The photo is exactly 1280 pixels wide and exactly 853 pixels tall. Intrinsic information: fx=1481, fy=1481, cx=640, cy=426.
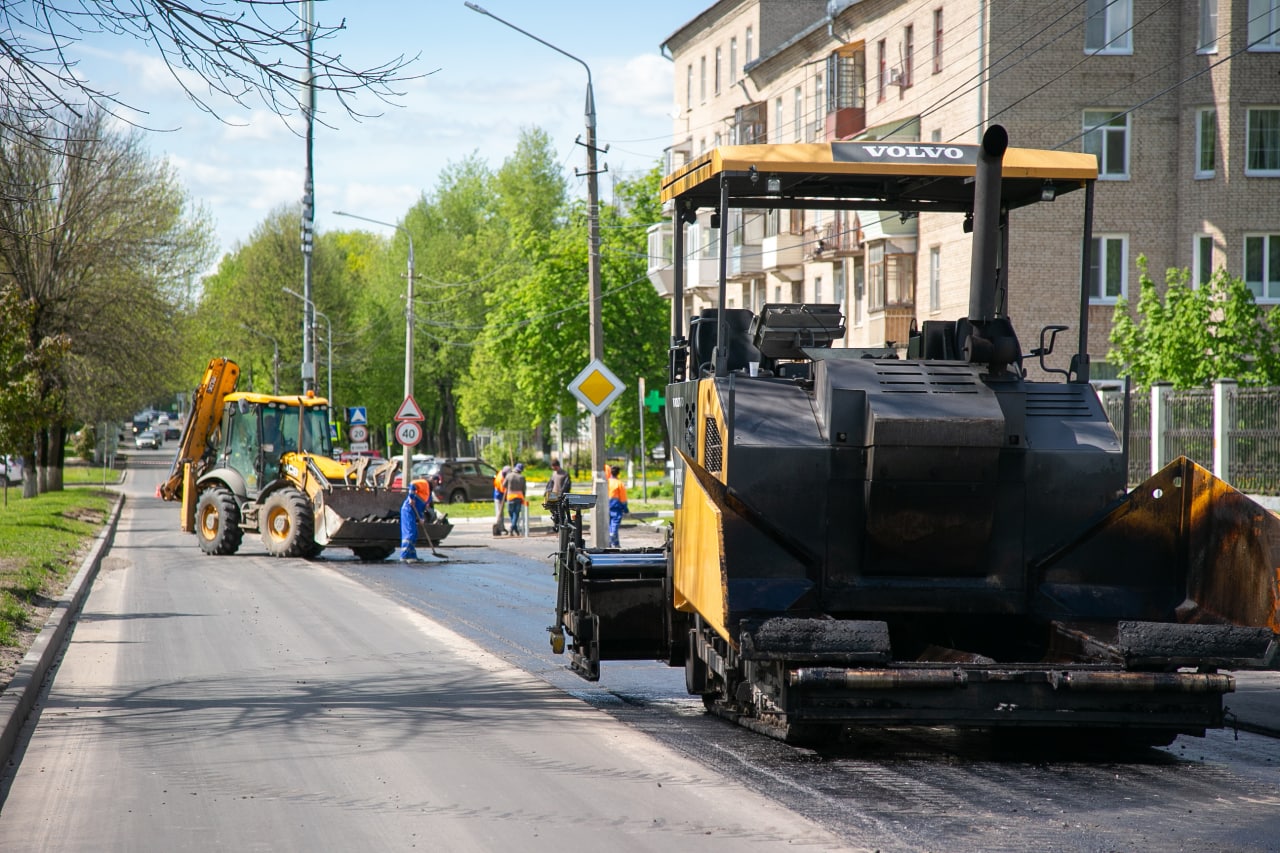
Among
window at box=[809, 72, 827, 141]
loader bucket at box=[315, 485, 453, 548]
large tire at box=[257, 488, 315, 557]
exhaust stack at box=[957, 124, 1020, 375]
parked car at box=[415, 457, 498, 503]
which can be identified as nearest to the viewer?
exhaust stack at box=[957, 124, 1020, 375]

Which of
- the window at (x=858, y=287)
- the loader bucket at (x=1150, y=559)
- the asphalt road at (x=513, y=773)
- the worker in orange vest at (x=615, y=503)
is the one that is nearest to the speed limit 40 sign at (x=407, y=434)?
the worker in orange vest at (x=615, y=503)

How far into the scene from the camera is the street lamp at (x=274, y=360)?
2904 inches

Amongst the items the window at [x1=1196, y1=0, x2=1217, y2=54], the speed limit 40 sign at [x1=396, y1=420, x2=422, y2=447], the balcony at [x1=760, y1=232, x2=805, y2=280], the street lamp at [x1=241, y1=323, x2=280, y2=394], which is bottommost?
the speed limit 40 sign at [x1=396, y1=420, x2=422, y2=447]

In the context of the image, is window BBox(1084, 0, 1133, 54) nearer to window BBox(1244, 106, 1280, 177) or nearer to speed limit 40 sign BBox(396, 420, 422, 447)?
window BBox(1244, 106, 1280, 177)

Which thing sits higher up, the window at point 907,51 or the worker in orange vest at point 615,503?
the window at point 907,51

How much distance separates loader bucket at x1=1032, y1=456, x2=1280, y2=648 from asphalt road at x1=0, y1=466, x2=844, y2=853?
219cm

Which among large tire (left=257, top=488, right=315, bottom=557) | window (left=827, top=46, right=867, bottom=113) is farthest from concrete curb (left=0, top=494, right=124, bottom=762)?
window (left=827, top=46, right=867, bottom=113)

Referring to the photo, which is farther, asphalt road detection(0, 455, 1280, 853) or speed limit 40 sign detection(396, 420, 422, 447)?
speed limit 40 sign detection(396, 420, 422, 447)

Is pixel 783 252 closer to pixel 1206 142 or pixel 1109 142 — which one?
pixel 1109 142

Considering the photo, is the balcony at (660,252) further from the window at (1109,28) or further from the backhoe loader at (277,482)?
the backhoe loader at (277,482)

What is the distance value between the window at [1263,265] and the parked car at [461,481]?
82.8 feet

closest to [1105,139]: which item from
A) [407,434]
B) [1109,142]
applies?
[1109,142]

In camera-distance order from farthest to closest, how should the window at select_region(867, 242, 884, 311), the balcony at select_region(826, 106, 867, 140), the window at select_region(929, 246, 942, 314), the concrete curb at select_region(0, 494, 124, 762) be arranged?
1. the balcony at select_region(826, 106, 867, 140)
2. the window at select_region(867, 242, 884, 311)
3. the window at select_region(929, 246, 942, 314)
4. the concrete curb at select_region(0, 494, 124, 762)

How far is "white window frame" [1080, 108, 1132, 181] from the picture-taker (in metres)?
35.9
